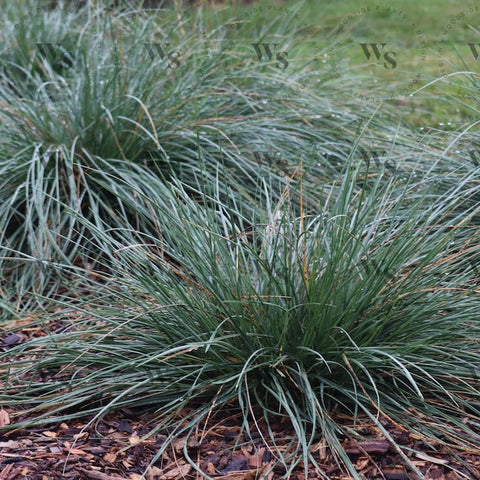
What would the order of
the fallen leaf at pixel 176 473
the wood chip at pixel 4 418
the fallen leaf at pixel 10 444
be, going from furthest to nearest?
1. the wood chip at pixel 4 418
2. the fallen leaf at pixel 10 444
3. the fallen leaf at pixel 176 473

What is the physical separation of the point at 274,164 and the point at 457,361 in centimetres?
206

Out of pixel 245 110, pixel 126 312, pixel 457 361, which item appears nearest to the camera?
pixel 457 361

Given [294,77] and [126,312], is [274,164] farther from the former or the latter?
[126,312]

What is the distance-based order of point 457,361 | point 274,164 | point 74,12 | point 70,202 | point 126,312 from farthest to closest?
point 74,12 < point 274,164 < point 70,202 < point 126,312 < point 457,361

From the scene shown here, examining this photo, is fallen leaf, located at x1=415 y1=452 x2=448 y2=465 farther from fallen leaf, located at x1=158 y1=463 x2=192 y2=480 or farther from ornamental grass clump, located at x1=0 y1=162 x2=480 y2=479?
fallen leaf, located at x1=158 y1=463 x2=192 y2=480

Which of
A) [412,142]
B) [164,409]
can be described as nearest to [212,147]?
[412,142]

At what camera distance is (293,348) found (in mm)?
2992

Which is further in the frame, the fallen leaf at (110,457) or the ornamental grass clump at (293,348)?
the ornamental grass clump at (293,348)

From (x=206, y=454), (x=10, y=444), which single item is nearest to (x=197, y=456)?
(x=206, y=454)

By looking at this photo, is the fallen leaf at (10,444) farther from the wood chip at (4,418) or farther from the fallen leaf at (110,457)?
the fallen leaf at (110,457)

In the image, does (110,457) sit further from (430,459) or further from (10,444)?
(430,459)

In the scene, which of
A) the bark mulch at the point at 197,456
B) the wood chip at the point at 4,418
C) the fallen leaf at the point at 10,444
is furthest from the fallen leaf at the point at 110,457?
the wood chip at the point at 4,418

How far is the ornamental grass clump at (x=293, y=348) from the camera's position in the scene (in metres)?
2.88

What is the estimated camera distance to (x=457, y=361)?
2998mm
